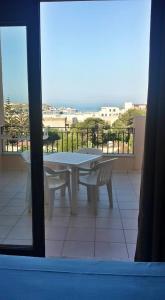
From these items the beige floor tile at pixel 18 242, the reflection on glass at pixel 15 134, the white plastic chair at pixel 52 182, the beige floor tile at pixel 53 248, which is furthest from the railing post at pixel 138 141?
the beige floor tile at pixel 18 242

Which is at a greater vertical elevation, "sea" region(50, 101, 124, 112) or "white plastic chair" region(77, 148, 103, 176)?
"sea" region(50, 101, 124, 112)

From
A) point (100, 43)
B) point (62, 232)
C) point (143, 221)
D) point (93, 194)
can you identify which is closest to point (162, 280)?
point (143, 221)

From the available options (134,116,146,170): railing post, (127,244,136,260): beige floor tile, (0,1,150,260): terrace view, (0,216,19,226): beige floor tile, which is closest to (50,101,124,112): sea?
(0,1,150,260): terrace view

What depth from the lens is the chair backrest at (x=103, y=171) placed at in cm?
381

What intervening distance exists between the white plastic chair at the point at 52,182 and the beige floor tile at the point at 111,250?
927mm

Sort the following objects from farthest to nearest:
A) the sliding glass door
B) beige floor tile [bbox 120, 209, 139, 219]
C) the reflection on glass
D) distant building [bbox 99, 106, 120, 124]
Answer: distant building [bbox 99, 106, 120, 124]
beige floor tile [bbox 120, 209, 139, 219]
the reflection on glass
the sliding glass door

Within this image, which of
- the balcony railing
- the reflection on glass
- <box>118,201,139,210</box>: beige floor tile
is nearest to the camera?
the reflection on glass

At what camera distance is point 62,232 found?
10.3 ft

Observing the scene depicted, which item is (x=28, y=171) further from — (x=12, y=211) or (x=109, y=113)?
(x=109, y=113)

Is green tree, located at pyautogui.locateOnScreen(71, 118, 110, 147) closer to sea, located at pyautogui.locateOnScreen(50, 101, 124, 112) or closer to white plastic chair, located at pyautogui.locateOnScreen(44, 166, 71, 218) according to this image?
sea, located at pyautogui.locateOnScreen(50, 101, 124, 112)

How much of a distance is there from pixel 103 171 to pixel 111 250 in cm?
125

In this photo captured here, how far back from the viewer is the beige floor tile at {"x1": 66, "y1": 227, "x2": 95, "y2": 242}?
9.84 ft

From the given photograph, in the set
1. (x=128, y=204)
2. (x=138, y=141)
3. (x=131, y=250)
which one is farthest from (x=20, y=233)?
(x=138, y=141)

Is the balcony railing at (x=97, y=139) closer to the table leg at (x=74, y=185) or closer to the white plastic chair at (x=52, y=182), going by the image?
the white plastic chair at (x=52, y=182)
